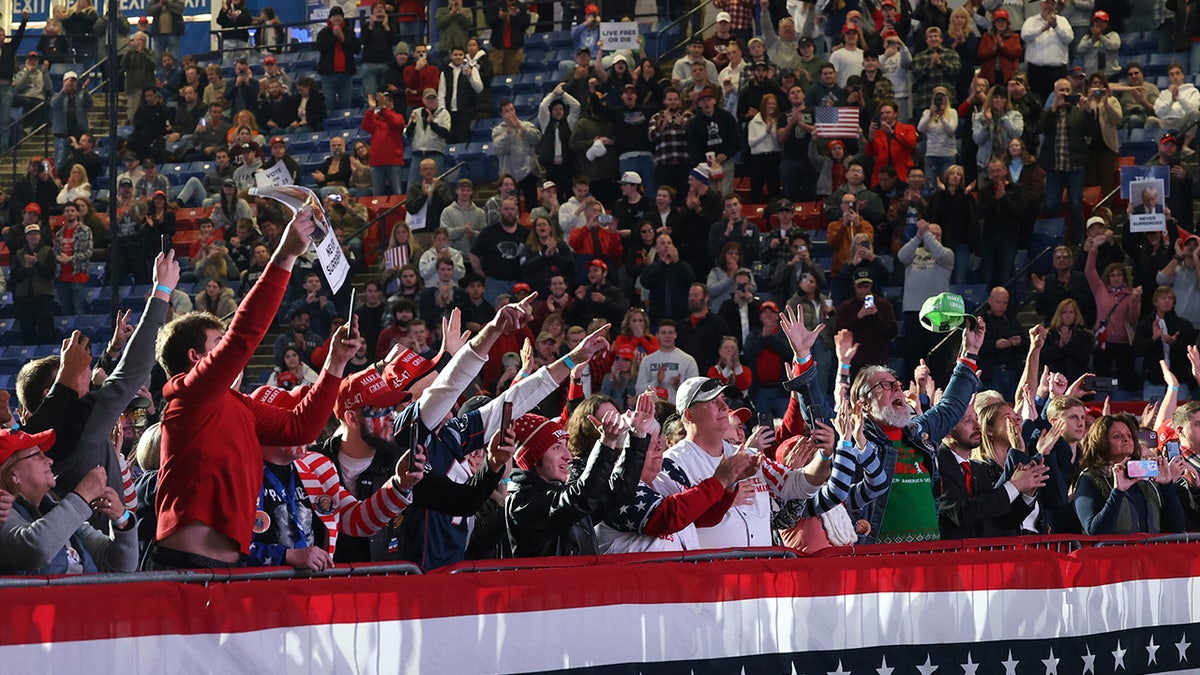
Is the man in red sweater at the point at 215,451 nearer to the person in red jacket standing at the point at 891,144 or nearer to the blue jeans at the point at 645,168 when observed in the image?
the person in red jacket standing at the point at 891,144

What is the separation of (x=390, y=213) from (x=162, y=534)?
15112mm

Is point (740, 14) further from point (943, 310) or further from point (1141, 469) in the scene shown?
point (1141, 469)

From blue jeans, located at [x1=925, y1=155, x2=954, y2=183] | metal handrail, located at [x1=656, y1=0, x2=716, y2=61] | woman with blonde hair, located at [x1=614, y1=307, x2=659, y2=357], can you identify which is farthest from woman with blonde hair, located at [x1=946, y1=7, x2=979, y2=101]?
woman with blonde hair, located at [x1=614, y1=307, x2=659, y2=357]

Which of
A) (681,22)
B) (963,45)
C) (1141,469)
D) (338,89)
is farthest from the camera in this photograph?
(338,89)

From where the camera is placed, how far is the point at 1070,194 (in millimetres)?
18719

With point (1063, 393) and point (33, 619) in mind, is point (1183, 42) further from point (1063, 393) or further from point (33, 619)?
point (33, 619)

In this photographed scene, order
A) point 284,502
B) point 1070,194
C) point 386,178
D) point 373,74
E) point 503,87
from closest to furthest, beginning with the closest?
point 284,502 → point 1070,194 → point 386,178 → point 503,87 → point 373,74

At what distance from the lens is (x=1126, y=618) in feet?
28.7

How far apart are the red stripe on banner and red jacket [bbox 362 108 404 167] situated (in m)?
14.2

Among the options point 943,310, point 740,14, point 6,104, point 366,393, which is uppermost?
point 740,14

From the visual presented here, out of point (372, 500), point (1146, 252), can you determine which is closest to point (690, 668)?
point (372, 500)

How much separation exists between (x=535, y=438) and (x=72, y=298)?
1413 cm

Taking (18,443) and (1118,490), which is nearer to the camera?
(18,443)

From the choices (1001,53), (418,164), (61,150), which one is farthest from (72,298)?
(1001,53)
